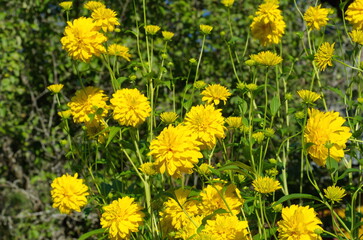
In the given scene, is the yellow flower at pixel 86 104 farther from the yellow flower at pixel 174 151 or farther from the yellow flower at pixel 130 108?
the yellow flower at pixel 174 151

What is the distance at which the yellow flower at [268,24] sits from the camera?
84.1 inches

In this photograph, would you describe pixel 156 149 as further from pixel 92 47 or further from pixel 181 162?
pixel 92 47

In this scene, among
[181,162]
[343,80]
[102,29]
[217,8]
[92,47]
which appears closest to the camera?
[181,162]

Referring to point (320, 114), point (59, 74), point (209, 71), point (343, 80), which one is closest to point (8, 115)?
point (59, 74)

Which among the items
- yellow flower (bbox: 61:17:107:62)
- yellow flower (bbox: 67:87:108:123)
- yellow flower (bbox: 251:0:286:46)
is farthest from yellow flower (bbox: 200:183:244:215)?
yellow flower (bbox: 251:0:286:46)

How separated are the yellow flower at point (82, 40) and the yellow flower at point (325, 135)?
0.69 metres

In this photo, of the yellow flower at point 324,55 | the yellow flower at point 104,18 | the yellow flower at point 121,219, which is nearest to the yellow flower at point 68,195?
the yellow flower at point 121,219

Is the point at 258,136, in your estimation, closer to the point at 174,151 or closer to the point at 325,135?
the point at 325,135

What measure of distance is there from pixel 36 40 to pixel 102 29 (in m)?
2.28

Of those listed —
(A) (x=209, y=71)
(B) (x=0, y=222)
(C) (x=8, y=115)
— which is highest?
(A) (x=209, y=71)

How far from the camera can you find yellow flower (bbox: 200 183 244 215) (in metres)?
1.55

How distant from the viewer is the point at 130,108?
1.64 meters

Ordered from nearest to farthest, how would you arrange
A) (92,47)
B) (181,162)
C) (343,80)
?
(181,162), (92,47), (343,80)

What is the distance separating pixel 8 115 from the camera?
3.95 meters
